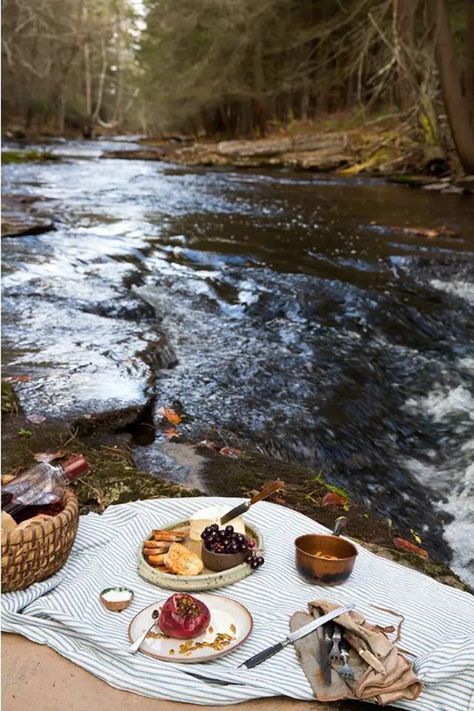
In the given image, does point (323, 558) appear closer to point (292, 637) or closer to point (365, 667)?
point (292, 637)

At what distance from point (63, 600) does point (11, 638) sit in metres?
0.25

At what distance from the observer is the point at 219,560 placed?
271 cm

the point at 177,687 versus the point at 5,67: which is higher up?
the point at 5,67

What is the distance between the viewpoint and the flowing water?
15.6 feet

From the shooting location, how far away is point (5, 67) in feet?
123

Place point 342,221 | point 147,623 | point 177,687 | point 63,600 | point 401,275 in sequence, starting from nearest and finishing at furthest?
point 177,687 < point 147,623 < point 63,600 < point 401,275 < point 342,221

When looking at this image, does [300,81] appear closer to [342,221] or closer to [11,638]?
[342,221]

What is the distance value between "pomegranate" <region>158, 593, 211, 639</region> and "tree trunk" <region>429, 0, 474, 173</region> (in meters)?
16.0

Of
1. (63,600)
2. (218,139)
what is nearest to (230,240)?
(63,600)

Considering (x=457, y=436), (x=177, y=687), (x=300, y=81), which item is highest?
(x=300, y=81)

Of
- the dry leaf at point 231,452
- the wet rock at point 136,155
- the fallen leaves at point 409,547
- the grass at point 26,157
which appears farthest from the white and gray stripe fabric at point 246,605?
the wet rock at point 136,155

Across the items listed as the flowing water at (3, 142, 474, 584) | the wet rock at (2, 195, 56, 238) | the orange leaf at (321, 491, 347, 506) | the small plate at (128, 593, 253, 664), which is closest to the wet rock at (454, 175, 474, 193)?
the flowing water at (3, 142, 474, 584)

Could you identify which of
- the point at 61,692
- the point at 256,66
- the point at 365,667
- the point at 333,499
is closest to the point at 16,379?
the point at 333,499

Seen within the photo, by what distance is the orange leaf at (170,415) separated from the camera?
4.74 metres
